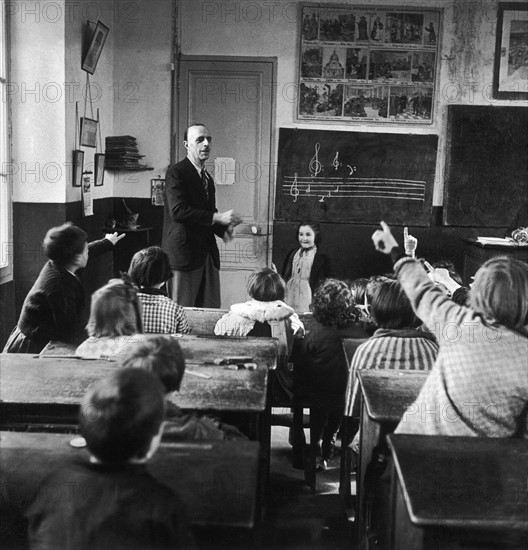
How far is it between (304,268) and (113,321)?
311cm

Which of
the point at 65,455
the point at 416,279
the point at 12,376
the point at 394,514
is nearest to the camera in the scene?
the point at 65,455

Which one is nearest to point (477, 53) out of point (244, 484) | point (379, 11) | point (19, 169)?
point (379, 11)

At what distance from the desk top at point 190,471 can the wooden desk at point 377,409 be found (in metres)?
0.49

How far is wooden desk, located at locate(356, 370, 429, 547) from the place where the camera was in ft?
7.17

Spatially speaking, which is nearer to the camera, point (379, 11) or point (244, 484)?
point (244, 484)

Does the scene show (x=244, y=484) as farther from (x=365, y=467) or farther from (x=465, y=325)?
(x=365, y=467)

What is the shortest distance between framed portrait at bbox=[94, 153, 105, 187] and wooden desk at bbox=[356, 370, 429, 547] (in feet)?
12.3

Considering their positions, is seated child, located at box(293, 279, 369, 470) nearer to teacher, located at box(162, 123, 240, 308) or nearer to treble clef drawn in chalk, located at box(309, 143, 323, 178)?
teacher, located at box(162, 123, 240, 308)

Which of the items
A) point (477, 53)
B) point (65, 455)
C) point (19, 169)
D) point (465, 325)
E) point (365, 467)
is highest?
point (477, 53)

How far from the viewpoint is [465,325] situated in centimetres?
204

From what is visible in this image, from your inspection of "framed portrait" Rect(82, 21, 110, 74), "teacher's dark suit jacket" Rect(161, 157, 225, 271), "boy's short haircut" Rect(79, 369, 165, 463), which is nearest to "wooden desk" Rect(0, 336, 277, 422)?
"boy's short haircut" Rect(79, 369, 165, 463)

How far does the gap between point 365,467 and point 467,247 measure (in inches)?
158

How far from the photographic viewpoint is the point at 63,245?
10.5ft

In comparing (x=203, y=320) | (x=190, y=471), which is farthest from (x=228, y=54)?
(x=190, y=471)
